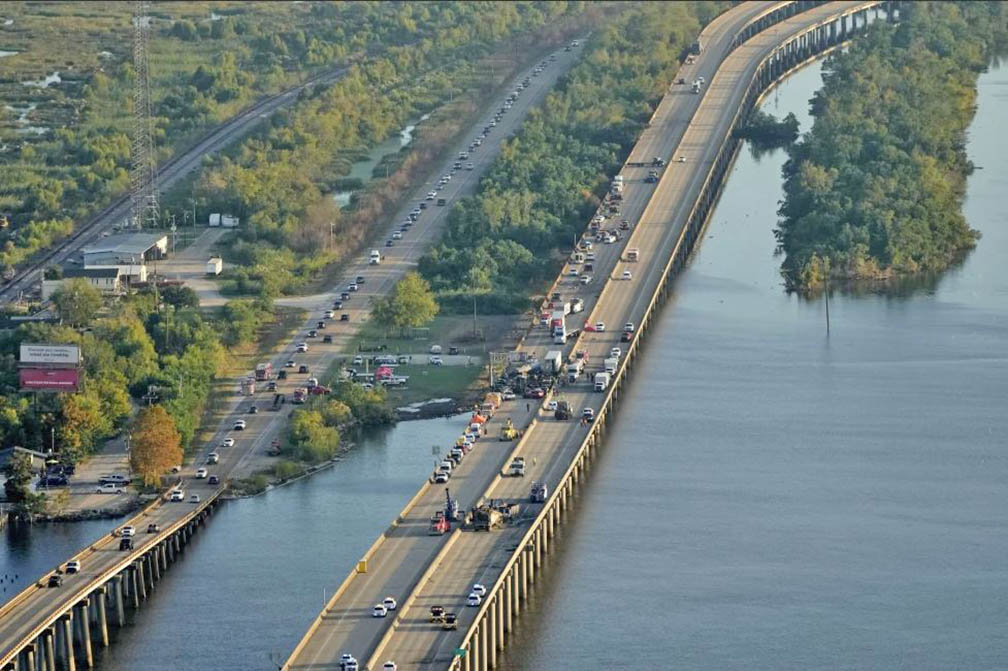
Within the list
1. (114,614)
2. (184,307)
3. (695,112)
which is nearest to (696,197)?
(695,112)

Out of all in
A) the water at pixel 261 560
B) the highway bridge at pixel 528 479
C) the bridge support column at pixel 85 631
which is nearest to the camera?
the highway bridge at pixel 528 479

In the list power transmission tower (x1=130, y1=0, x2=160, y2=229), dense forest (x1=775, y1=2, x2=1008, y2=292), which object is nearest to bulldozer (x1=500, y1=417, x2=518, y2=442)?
dense forest (x1=775, y1=2, x2=1008, y2=292)

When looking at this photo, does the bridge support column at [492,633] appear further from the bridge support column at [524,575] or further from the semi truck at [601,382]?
the semi truck at [601,382]

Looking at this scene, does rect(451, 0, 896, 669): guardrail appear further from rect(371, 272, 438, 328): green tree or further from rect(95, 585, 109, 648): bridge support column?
rect(95, 585, 109, 648): bridge support column

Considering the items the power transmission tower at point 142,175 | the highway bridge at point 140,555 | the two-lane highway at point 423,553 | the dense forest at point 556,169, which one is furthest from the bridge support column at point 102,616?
the power transmission tower at point 142,175

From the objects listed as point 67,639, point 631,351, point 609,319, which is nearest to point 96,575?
point 67,639

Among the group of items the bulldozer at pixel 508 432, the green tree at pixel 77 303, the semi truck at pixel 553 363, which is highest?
the green tree at pixel 77 303
